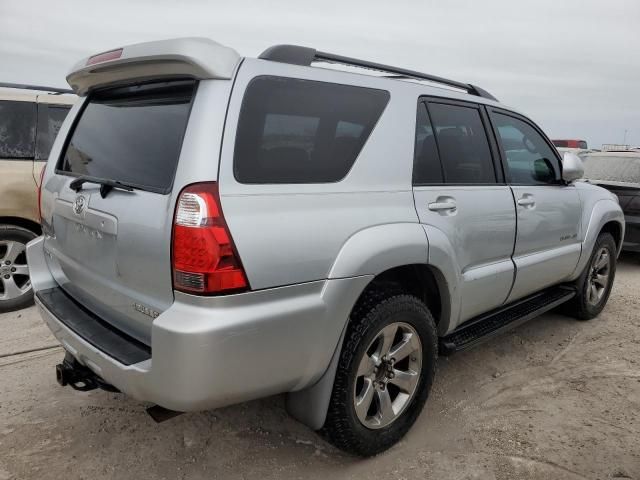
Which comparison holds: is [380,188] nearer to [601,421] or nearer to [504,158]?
[504,158]

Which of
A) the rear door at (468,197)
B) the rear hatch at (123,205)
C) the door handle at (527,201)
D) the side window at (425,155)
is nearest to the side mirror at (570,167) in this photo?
the door handle at (527,201)

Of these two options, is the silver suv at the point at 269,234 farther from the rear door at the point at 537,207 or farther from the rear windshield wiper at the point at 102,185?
the rear door at the point at 537,207

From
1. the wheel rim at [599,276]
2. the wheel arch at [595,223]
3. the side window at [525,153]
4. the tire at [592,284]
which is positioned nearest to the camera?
the side window at [525,153]

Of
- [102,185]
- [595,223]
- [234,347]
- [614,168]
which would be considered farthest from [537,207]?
[614,168]

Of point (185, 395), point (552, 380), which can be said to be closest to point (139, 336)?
point (185, 395)

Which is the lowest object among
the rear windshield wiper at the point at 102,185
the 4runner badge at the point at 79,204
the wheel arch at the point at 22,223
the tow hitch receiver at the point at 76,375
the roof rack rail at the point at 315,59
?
the tow hitch receiver at the point at 76,375

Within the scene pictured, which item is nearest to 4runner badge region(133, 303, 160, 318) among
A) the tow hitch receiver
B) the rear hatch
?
the rear hatch

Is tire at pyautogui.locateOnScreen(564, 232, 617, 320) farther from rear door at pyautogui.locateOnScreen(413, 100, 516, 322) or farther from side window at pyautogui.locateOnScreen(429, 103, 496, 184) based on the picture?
side window at pyautogui.locateOnScreen(429, 103, 496, 184)

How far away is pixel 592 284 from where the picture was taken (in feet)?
15.2

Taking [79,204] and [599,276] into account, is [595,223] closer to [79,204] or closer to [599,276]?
[599,276]

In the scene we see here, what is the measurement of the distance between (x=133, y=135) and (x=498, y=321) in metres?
2.43

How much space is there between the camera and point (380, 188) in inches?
93.0

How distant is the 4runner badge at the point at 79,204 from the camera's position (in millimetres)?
2275

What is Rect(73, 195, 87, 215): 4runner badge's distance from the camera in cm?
227
